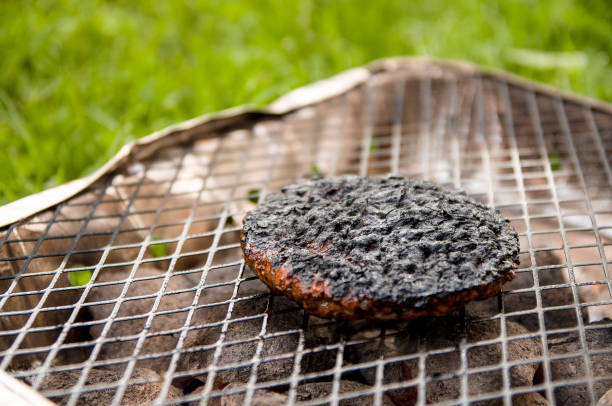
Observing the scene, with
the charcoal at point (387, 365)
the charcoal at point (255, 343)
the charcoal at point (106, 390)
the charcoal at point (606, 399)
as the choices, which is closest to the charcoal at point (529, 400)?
the charcoal at point (606, 399)

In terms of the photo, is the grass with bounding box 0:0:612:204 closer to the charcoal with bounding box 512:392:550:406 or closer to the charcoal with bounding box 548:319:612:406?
the charcoal with bounding box 548:319:612:406

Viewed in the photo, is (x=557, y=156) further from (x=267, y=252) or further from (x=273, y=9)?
(x=273, y=9)

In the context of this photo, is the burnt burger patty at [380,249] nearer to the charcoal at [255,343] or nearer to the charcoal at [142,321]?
the charcoal at [255,343]

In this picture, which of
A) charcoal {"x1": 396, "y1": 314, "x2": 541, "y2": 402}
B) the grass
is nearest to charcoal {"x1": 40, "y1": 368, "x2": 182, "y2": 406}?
charcoal {"x1": 396, "y1": 314, "x2": 541, "y2": 402}

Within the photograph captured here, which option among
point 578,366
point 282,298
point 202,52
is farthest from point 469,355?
point 202,52

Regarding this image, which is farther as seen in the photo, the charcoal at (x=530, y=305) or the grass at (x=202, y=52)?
the grass at (x=202, y=52)

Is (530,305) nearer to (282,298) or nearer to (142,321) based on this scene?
(282,298)

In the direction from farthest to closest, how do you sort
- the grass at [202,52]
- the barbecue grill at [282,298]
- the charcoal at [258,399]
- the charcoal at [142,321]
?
1. the grass at [202,52]
2. the charcoal at [142,321]
3. the barbecue grill at [282,298]
4. the charcoal at [258,399]
